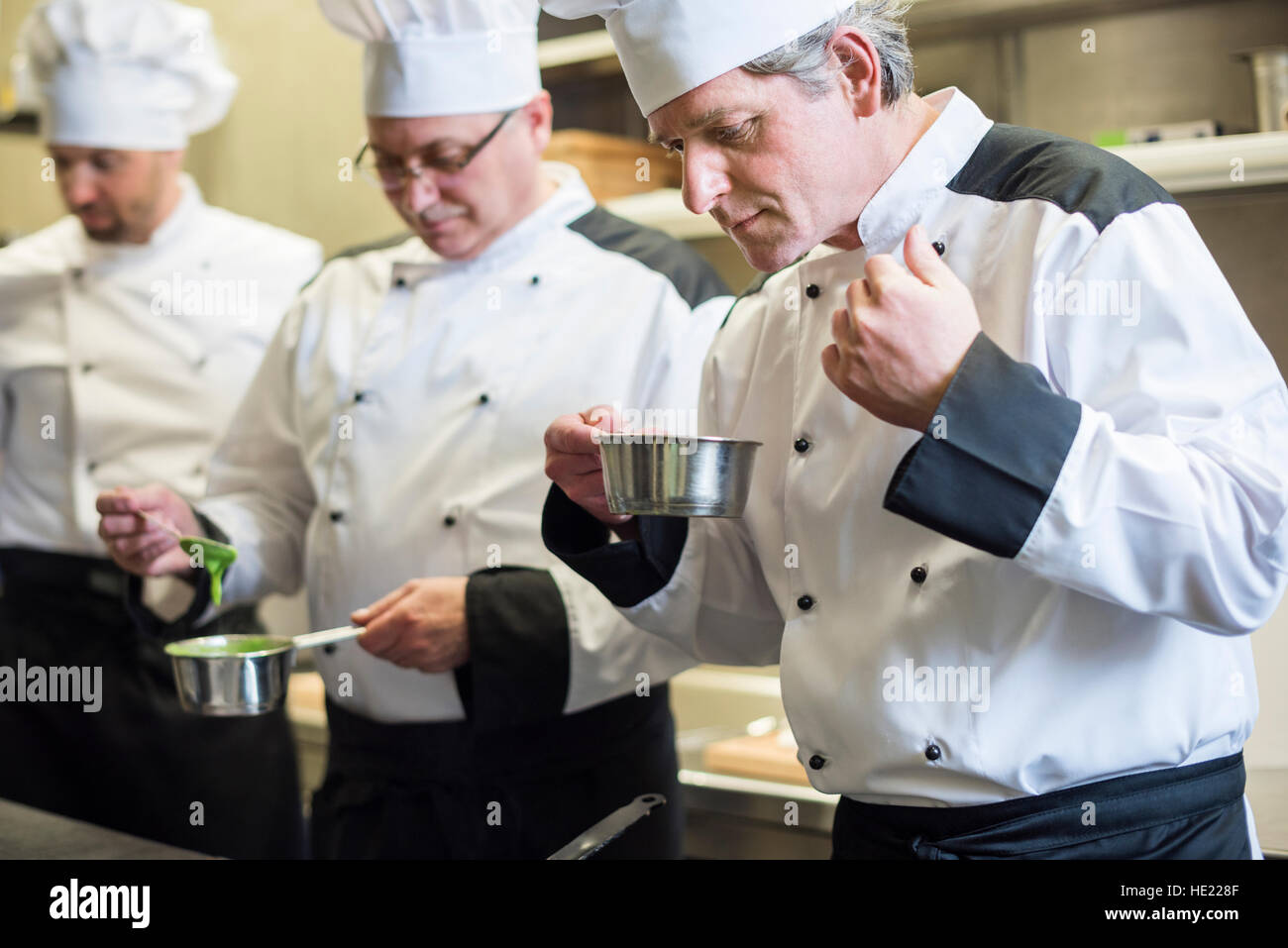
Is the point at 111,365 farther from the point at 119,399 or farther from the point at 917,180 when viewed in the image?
the point at 917,180

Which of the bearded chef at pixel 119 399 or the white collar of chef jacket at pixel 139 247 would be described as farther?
the white collar of chef jacket at pixel 139 247

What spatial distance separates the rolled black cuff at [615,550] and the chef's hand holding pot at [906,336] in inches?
17.1

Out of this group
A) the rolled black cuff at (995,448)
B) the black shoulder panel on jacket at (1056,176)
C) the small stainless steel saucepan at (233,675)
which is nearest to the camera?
the rolled black cuff at (995,448)

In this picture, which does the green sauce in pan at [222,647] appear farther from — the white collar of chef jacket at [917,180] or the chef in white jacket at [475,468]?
the white collar of chef jacket at [917,180]

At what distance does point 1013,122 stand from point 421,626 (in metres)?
1.64

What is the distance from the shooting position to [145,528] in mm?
1941

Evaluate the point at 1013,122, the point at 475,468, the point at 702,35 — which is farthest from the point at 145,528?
the point at 1013,122

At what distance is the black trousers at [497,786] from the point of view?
1.86 metres

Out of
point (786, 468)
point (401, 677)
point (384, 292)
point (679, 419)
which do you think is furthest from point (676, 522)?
point (384, 292)

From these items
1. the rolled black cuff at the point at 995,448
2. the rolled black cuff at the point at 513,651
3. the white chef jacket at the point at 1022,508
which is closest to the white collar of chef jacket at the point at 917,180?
the white chef jacket at the point at 1022,508

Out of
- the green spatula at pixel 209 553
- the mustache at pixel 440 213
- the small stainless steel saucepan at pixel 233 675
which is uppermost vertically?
the mustache at pixel 440 213

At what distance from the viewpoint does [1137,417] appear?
115cm

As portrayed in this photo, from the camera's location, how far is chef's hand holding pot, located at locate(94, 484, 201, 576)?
194 cm
